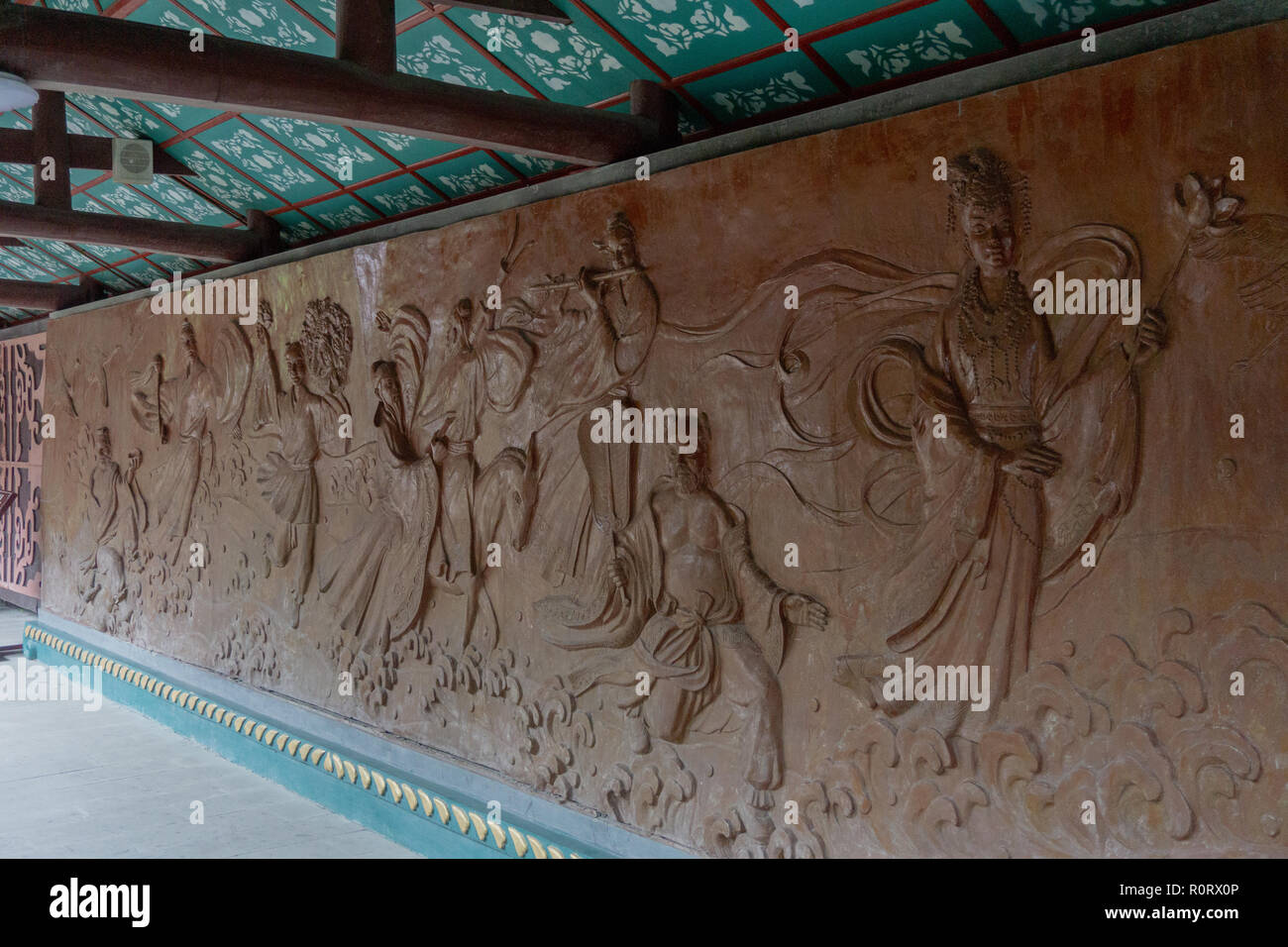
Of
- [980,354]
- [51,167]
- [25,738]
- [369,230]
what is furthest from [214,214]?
[980,354]

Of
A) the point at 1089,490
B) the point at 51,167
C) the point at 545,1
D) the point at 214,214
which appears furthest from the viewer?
the point at 214,214

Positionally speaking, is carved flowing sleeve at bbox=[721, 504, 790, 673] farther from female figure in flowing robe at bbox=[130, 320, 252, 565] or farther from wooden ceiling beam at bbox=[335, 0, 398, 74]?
female figure in flowing robe at bbox=[130, 320, 252, 565]

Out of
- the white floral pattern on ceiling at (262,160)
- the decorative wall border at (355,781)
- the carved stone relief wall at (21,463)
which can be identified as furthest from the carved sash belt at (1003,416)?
the carved stone relief wall at (21,463)

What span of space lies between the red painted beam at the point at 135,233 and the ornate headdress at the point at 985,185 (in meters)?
4.91

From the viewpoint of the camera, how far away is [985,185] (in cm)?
309

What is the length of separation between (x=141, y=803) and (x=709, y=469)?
3.88 meters

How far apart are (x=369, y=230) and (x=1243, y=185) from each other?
4.16m

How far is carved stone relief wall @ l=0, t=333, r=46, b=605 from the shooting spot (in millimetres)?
10016

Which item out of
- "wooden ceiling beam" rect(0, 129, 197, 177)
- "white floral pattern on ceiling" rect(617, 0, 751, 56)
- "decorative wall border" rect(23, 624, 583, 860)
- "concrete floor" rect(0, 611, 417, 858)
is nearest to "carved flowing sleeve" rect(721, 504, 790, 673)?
"decorative wall border" rect(23, 624, 583, 860)

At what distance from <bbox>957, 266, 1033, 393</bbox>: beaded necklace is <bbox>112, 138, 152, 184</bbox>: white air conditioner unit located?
4.90 meters

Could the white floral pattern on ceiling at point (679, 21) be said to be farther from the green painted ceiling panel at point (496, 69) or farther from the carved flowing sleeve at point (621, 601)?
the carved flowing sleeve at point (621, 601)

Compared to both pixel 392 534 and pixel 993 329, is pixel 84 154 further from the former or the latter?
pixel 993 329

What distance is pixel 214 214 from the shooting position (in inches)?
277

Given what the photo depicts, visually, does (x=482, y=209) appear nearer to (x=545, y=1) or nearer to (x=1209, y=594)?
(x=545, y=1)
